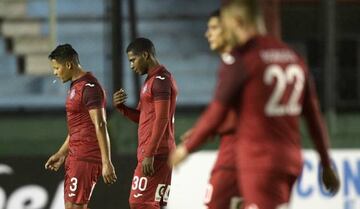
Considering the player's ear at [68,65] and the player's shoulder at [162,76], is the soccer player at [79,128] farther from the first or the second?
the player's shoulder at [162,76]

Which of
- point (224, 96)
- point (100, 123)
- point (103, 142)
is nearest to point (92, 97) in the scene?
point (100, 123)

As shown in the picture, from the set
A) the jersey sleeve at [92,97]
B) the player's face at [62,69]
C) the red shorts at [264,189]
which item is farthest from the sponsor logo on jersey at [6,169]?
the red shorts at [264,189]

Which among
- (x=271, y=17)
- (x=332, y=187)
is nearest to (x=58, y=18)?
(x=271, y=17)

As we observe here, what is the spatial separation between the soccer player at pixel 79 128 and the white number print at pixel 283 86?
2.63 m

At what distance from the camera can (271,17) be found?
1000cm

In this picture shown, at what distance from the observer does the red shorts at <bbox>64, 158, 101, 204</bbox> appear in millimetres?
7555

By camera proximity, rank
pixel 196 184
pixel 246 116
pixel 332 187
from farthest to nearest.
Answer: pixel 196 184
pixel 332 187
pixel 246 116

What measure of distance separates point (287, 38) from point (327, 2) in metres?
0.52

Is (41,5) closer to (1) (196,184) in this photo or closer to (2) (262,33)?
(1) (196,184)

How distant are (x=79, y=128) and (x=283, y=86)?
116 inches

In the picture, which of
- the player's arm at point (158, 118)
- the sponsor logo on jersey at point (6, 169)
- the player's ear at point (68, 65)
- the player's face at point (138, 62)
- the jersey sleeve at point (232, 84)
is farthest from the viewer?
the sponsor logo on jersey at point (6, 169)

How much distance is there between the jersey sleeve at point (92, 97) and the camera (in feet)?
24.1

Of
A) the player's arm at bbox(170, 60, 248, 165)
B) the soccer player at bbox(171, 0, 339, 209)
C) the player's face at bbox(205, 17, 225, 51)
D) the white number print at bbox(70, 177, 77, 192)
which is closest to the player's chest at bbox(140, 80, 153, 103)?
the white number print at bbox(70, 177, 77, 192)

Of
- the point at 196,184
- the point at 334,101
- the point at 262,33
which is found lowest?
the point at 196,184
